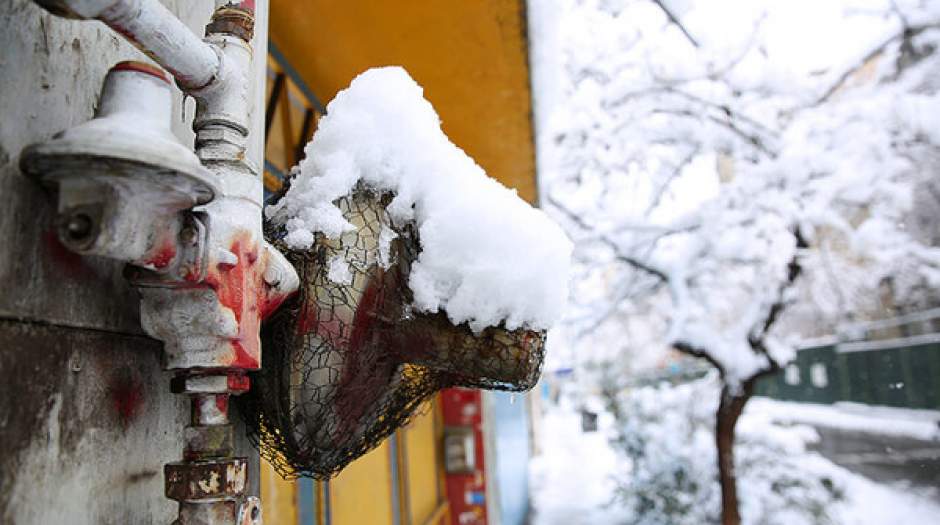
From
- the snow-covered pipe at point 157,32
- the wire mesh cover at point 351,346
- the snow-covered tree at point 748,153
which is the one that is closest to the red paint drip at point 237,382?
the wire mesh cover at point 351,346

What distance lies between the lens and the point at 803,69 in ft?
24.0

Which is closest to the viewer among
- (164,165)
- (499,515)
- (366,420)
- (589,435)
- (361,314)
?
(164,165)

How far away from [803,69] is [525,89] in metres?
5.65

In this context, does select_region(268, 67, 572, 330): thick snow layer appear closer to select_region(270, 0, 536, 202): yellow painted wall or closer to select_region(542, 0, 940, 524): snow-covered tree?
select_region(270, 0, 536, 202): yellow painted wall

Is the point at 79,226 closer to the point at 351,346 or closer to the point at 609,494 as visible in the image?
the point at 351,346

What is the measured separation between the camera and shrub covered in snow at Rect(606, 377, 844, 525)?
291 inches

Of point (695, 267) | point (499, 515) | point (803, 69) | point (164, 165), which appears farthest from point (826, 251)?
point (164, 165)

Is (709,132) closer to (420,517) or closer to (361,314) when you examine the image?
(420,517)

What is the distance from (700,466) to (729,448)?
49.7 inches

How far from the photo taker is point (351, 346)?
1.13 metres

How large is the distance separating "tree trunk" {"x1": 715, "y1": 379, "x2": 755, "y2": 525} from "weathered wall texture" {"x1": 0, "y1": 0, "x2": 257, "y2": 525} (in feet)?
23.5

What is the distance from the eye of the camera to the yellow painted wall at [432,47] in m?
2.71

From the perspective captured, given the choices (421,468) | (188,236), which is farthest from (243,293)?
(421,468)

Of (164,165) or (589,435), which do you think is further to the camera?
(589,435)
